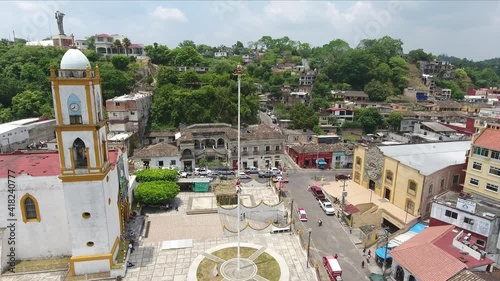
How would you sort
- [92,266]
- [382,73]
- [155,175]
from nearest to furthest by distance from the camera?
[92,266], [155,175], [382,73]

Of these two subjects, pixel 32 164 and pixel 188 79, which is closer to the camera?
pixel 32 164

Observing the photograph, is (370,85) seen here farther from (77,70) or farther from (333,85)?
(77,70)

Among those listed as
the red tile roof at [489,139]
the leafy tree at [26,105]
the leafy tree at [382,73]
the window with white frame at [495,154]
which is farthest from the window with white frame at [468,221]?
the leafy tree at [382,73]

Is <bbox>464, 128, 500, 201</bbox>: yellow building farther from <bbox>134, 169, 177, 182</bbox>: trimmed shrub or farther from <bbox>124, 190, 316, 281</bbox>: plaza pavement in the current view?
<bbox>134, 169, 177, 182</bbox>: trimmed shrub

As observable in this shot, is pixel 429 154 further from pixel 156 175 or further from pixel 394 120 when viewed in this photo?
pixel 394 120

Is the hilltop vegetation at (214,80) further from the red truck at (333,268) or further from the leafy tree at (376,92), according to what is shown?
the red truck at (333,268)

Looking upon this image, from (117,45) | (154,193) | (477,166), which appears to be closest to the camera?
(477,166)

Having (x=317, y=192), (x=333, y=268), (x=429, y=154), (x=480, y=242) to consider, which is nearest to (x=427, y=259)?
(x=333, y=268)

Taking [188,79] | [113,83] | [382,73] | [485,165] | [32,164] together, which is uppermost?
[382,73]
